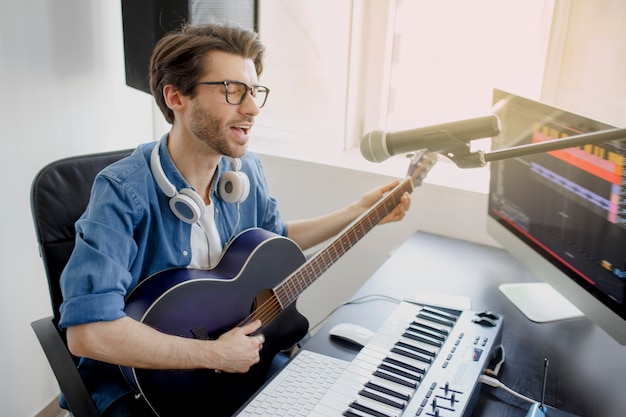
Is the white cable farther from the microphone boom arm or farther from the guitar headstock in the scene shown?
the guitar headstock

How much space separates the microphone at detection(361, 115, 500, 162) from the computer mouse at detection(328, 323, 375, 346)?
43 centimetres

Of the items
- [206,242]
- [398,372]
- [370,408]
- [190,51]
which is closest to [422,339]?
[398,372]

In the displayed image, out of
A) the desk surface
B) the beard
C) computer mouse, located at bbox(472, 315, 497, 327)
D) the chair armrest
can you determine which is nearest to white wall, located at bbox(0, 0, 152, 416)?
the chair armrest

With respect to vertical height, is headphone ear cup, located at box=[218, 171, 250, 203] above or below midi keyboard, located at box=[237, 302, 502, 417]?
above

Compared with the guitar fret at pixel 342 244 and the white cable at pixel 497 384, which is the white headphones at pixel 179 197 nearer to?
the guitar fret at pixel 342 244

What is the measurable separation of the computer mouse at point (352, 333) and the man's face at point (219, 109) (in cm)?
52

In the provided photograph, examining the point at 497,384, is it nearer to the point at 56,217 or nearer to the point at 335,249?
the point at 335,249

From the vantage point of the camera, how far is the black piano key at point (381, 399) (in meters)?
1.05

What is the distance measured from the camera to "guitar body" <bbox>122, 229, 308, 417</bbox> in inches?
50.3

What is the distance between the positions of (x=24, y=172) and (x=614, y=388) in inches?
Answer: 72.4

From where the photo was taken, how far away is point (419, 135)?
1.11m

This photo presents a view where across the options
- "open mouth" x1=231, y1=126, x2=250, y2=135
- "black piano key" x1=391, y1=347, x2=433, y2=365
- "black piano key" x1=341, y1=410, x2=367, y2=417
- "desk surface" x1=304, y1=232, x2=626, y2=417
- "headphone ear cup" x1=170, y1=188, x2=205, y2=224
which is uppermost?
"open mouth" x1=231, y1=126, x2=250, y2=135

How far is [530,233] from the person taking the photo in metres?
1.56

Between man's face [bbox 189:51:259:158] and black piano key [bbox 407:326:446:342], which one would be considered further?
man's face [bbox 189:51:259:158]
